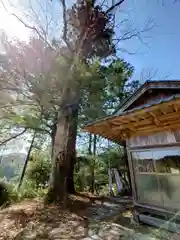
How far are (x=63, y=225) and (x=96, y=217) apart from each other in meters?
1.13

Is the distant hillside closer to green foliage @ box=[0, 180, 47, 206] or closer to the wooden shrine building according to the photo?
green foliage @ box=[0, 180, 47, 206]

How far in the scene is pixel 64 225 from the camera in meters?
4.78

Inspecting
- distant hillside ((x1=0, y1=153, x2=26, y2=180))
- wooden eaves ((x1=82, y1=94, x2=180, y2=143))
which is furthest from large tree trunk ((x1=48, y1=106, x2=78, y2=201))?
distant hillside ((x1=0, y1=153, x2=26, y2=180))

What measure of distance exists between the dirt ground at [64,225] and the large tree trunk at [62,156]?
2.21 feet

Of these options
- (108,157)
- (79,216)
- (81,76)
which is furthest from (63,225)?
(108,157)

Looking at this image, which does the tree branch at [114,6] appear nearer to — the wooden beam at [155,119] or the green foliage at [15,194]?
the wooden beam at [155,119]

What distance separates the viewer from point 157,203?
466 cm

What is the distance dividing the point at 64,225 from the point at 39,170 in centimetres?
729

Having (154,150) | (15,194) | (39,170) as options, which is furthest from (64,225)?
(39,170)

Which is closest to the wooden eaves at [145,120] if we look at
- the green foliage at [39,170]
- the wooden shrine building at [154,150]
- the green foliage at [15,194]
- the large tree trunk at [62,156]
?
the wooden shrine building at [154,150]

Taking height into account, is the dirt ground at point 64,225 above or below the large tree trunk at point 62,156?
below

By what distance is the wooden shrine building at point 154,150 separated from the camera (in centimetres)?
→ 432

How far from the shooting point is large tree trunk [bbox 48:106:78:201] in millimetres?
6770

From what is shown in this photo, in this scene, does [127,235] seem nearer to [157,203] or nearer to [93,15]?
[157,203]
